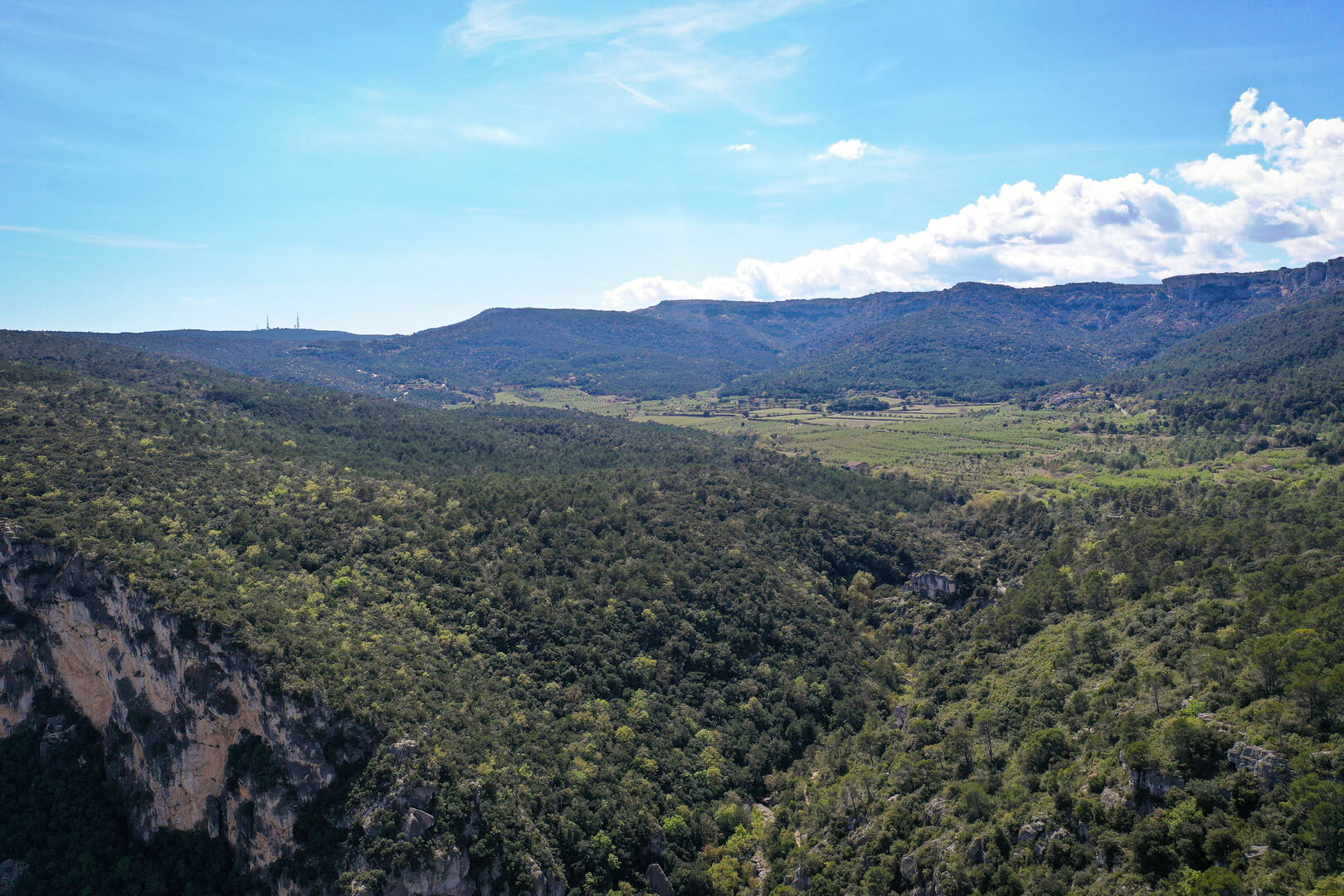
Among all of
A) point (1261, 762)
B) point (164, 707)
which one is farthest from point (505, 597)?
point (1261, 762)

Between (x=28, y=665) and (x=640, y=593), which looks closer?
(x=28, y=665)

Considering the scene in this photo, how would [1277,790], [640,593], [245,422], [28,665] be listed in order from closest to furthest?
[1277,790], [28,665], [640,593], [245,422]

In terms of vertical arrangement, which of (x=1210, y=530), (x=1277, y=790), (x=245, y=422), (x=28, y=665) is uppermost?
(x=245, y=422)

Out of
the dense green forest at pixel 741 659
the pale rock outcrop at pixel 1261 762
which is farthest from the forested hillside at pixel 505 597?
the pale rock outcrop at pixel 1261 762

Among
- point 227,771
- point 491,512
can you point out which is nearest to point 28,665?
point 227,771

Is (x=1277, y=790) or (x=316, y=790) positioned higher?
(x=1277, y=790)

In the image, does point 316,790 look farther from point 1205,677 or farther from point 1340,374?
point 1340,374

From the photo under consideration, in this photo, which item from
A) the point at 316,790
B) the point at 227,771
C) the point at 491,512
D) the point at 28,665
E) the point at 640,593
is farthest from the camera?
the point at 491,512

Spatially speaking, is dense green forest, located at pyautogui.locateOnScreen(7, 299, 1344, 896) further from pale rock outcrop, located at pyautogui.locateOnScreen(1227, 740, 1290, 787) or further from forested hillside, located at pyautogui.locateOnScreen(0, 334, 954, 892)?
forested hillside, located at pyautogui.locateOnScreen(0, 334, 954, 892)

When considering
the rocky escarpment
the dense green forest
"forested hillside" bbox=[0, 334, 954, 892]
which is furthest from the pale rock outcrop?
the rocky escarpment
